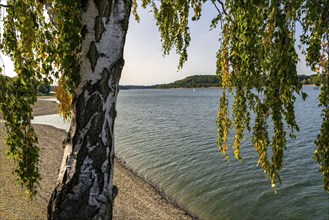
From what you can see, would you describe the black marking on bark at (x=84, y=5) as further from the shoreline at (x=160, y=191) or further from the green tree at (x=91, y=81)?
the shoreline at (x=160, y=191)

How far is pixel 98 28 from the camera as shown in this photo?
8.68ft

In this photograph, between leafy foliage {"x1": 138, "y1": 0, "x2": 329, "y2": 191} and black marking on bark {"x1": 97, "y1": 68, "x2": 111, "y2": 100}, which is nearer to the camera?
leafy foliage {"x1": 138, "y1": 0, "x2": 329, "y2": 191}

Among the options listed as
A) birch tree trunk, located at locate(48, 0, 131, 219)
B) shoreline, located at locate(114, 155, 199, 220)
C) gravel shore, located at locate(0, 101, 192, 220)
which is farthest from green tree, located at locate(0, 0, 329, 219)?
shoreline, located at locate(114, 155, 199, 220)

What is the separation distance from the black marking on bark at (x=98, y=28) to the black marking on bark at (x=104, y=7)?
6 cm

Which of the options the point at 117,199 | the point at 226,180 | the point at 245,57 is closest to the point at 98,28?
the point at 245,57

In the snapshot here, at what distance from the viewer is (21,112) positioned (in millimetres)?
2795

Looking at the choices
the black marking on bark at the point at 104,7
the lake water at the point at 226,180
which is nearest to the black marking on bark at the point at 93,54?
the black marking on bark at the point at 104,7

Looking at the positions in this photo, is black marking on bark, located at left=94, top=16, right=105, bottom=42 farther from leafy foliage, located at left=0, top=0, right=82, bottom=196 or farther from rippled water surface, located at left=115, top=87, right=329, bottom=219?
rippled water surface, located at left=115, top=87, right=329, bottom=219

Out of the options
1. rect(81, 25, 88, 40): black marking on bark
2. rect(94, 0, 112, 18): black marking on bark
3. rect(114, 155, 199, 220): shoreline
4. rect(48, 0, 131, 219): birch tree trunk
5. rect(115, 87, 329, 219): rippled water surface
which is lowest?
rect(114, 155, 199, 220): shoreline

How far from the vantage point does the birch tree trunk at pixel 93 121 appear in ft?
8.80

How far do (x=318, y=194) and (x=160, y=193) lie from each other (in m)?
7.65

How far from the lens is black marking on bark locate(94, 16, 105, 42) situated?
2.64 meters

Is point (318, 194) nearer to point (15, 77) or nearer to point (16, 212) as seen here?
point (16, 212)

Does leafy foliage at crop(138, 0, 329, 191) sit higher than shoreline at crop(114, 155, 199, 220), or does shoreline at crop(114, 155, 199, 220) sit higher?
leafy foliage at crop(138, 0, 329, 191)
